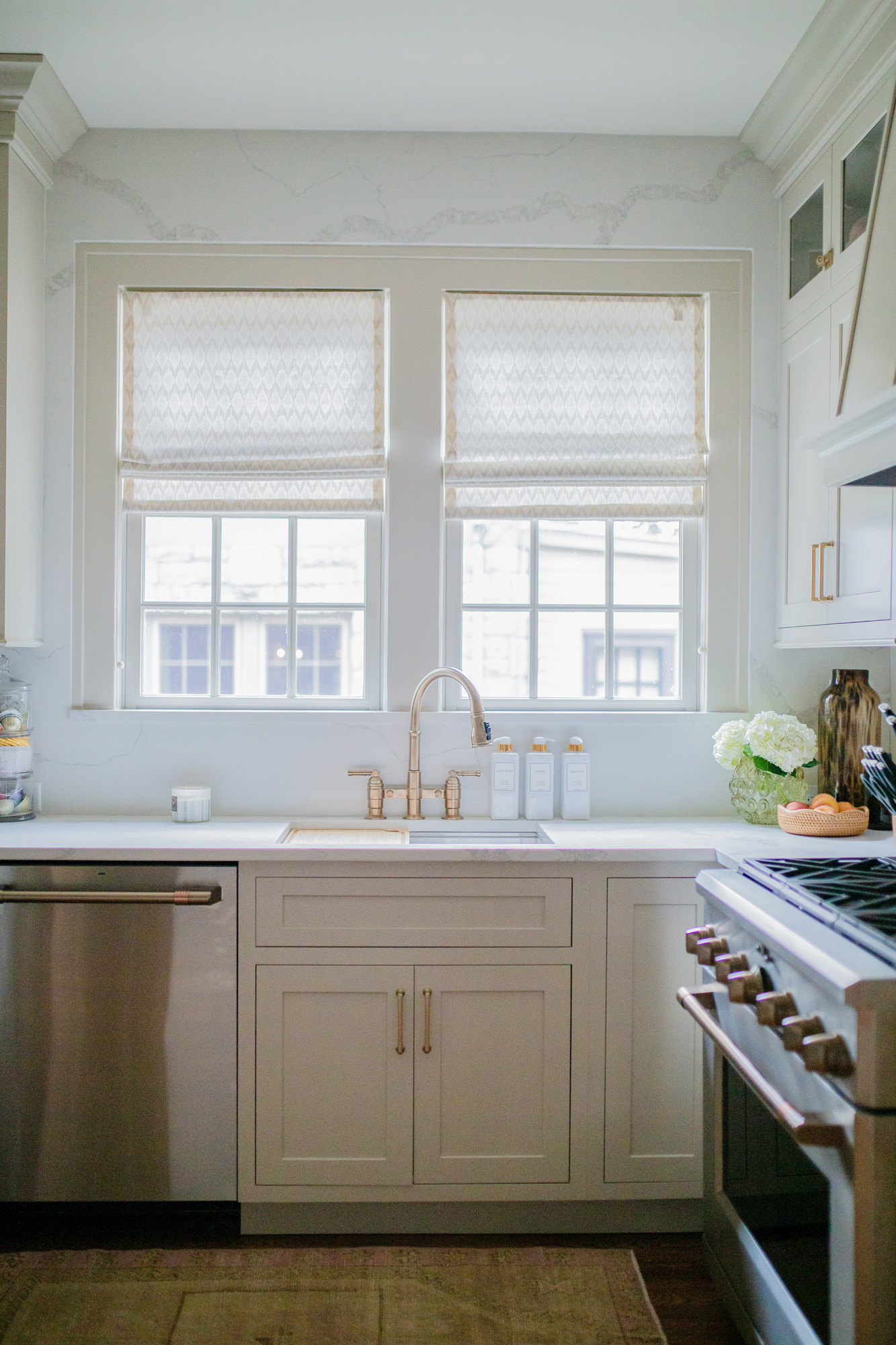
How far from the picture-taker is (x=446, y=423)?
105 inches

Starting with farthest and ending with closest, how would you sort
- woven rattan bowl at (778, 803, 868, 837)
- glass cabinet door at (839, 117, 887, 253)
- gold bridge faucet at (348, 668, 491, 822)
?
1. gold bridge faucet at (348, 668, 491, 822)
2. woven rattan bowl at (778, 803, 868, 837)
3. glass cabinet door at (839, 117, 887, 253)

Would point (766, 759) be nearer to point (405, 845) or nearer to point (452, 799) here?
point (452, 799)

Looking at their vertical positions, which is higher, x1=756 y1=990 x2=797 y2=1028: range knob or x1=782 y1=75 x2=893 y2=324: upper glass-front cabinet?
x1=782 y1=75 x2=893 y2=324: upper glass-front cabinet

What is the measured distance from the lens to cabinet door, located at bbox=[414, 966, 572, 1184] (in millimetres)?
2049

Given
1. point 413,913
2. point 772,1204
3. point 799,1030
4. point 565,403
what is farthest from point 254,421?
point 772,1204

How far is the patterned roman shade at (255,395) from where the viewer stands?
265cm

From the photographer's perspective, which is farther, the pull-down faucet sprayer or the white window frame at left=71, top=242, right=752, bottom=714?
the white window frame at left=71, top=242, right=752, bottom=714

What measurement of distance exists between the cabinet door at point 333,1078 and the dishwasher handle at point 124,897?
226 mm

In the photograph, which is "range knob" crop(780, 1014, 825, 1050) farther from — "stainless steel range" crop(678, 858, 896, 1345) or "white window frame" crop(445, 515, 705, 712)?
"white window frame" crop(445, 515, 705, 712)

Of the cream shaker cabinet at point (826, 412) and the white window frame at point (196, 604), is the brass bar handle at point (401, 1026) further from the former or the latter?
the cream shaker cabinet at point (826, 412)

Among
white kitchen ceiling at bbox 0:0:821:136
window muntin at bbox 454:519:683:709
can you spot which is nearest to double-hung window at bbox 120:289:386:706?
window muntin at bbox 454:519:683:709

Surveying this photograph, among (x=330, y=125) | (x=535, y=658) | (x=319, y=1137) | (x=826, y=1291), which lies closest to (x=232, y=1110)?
(x=319, y=1137)

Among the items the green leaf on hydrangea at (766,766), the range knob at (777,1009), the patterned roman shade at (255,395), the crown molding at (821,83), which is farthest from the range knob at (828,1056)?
the crown molding at (821,83)

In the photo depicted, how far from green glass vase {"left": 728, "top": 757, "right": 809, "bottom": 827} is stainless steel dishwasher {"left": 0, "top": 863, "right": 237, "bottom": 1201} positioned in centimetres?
145
